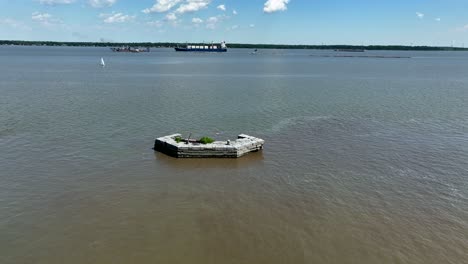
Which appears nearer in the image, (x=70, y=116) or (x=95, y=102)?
(x=70, y=116)

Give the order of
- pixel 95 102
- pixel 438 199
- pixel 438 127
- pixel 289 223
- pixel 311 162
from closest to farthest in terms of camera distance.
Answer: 1. pixel 289 223
2. pixel 438 199
3. pixel 311 162
4. pixel 438 127
5. pixel 95 102

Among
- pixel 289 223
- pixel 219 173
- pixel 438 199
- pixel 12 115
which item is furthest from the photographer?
pixel 12 115

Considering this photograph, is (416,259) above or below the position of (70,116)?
below

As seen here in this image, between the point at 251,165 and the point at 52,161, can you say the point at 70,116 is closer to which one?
the point at 52,161

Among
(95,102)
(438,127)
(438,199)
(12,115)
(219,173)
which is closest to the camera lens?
(438,199)

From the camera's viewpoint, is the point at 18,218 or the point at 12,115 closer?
the point at 18,218

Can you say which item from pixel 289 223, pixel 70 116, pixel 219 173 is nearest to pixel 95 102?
pixel 70 116

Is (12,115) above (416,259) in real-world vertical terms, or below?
above

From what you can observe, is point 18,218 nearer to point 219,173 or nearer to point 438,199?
point 219,173

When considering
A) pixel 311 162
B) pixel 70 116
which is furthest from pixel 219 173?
pixel 70 116
